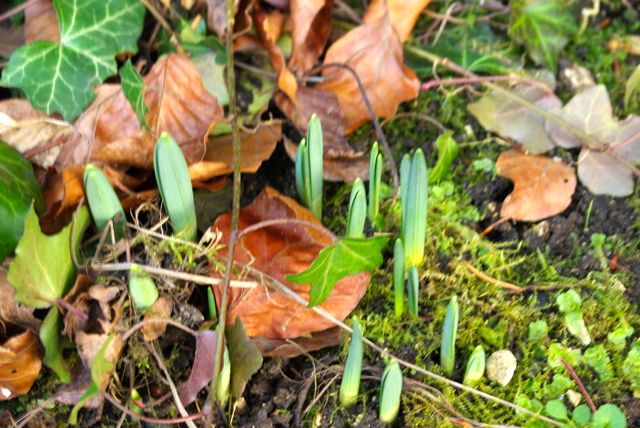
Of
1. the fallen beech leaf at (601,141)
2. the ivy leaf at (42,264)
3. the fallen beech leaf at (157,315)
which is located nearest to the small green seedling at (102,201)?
the ivy leaf at (42,264)

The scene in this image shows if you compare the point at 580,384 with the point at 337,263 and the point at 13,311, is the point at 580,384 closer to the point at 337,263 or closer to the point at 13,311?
the point at 337,263

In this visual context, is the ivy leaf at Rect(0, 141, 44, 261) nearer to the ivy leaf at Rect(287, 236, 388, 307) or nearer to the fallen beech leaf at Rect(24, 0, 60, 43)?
the fallen beech leaf at Rect(24, 0, 60, 43)

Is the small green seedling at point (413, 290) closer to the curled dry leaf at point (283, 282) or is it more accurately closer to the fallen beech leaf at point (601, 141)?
the curled dry leaf at point (283, 282)

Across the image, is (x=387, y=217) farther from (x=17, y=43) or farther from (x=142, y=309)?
(x=17, y=43)

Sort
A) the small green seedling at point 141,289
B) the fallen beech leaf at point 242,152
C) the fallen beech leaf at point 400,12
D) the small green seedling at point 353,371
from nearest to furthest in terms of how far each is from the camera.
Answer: the small green seedling at point 353,371 → the small green seedling at point 141,289 → the fallen beech leaf at point 242,152 → the fallen beech leaf at point 400,12

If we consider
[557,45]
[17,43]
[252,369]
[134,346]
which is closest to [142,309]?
[134,346]

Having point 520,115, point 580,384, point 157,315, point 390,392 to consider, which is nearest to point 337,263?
point 390,392
